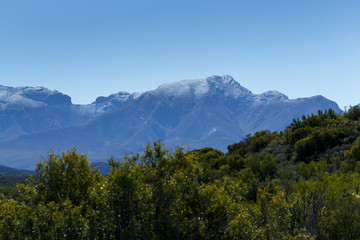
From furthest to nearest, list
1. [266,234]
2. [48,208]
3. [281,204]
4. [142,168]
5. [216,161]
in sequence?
1. [216,161]
2. [281,204]
3. [266,234]
4. [142,168]
5. [48,208]

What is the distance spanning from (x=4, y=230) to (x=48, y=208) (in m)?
1.40

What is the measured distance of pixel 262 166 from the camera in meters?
25.5

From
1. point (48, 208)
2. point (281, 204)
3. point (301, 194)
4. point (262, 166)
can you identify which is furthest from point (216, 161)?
point (48, 208)

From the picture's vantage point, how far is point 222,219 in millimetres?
10234

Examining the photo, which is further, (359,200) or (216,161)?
(216,161)

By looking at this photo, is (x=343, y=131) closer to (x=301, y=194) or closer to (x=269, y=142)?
(x=269, y=142)

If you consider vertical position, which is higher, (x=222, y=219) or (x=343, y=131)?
(x=343, y=131)

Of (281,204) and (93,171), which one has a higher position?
(93,171)

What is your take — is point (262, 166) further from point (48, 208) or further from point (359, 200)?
point (48, 208)

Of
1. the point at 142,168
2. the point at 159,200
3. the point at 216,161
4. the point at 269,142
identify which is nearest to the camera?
the point at 159,200

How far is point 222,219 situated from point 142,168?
2.99m

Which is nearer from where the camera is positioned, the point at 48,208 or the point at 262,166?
the point at 48,208

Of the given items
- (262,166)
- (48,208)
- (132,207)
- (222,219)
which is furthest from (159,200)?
(262,166)

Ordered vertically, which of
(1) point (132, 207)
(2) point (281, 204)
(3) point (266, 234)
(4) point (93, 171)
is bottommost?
(3) point (266, 234)
